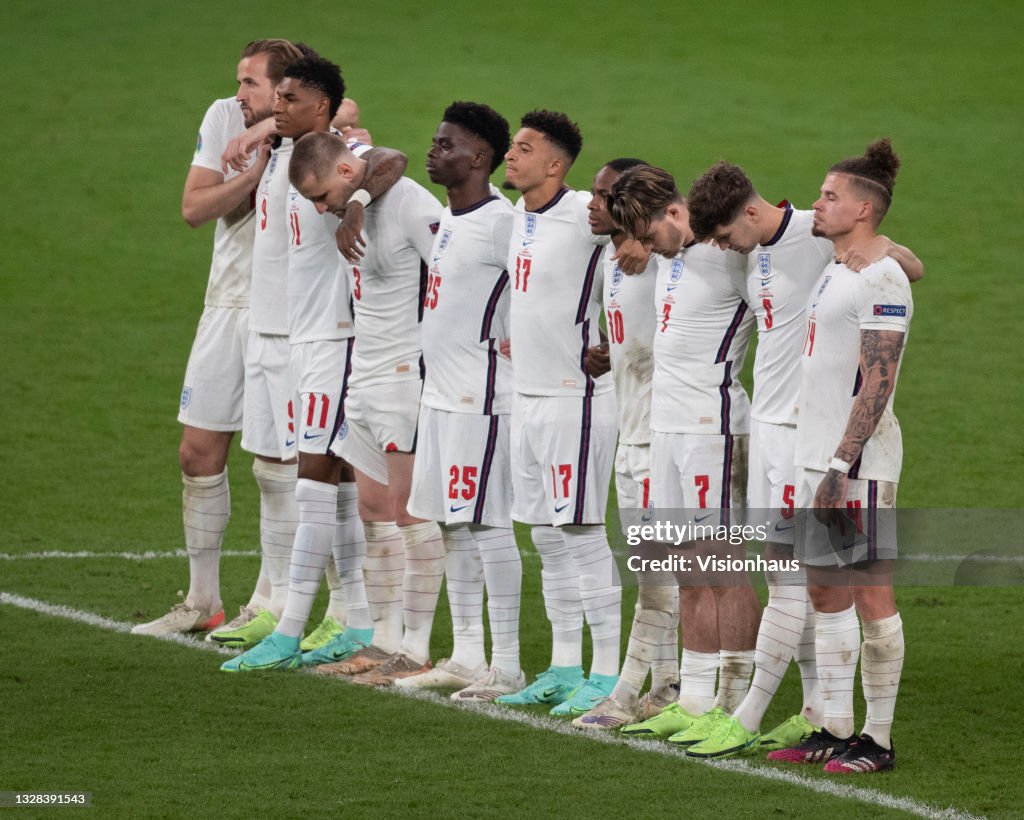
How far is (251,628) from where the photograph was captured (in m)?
9.66

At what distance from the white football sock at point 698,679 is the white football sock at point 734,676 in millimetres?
74

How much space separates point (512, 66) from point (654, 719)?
812 inches

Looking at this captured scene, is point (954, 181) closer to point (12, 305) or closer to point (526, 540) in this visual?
point (12, 305)

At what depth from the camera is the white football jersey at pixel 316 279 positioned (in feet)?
29.9

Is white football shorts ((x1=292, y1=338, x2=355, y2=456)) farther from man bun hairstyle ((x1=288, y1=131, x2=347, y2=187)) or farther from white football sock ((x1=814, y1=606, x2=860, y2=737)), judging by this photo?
white football sock ((x1=814, y1=606, x2=860, y2=737))

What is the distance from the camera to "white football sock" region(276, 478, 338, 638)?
29.7 ft

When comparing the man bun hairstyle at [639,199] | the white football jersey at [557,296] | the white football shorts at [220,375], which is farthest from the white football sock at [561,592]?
the white football shorts at [220,375]

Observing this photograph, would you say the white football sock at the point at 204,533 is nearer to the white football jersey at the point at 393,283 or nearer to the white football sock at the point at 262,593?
the white football sock at the point at 262,593

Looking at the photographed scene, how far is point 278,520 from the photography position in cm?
989

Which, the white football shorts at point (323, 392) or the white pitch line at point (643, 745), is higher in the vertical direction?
the white football shorts at point (323, 392)

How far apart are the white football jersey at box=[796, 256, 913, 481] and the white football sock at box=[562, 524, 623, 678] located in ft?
4.25

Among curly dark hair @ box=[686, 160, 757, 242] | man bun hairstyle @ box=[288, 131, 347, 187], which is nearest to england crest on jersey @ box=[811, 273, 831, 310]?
curly dark hair @ box=[686, 160, 757, 242]

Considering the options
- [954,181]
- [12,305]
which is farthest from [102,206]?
[954,181]

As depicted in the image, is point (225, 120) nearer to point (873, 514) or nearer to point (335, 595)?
point (335, 595)
